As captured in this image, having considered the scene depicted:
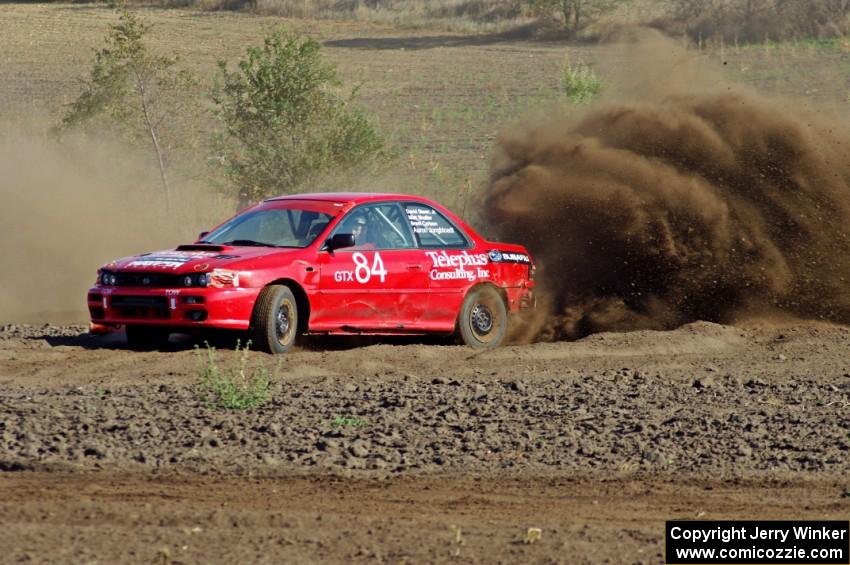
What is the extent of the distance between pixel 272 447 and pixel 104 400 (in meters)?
1.74

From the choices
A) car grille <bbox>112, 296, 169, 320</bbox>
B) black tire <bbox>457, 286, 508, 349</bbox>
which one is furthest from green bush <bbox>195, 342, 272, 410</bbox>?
black tire <bbox>457, 286, 508, 349</bbox>

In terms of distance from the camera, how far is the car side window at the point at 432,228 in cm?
1245

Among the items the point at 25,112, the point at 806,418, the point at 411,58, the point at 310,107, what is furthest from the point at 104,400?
the point at 411,58

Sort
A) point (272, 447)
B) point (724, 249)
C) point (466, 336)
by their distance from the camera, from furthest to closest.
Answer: point (724, 249)
point (466, 336)
point (272, 447)

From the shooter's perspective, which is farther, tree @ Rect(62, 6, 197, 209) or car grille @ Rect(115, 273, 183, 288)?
tree @ Rect(62, 6, 197, 209)

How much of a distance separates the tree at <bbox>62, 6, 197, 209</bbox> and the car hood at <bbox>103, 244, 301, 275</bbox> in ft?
37.6

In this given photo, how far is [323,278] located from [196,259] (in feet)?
3.64

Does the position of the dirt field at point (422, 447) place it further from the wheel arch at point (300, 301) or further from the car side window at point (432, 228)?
the car side window at point (432, 228)

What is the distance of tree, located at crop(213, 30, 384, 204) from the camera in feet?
71.3

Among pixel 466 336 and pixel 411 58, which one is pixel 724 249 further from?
pixel 411 58

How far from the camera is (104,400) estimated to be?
346 inches

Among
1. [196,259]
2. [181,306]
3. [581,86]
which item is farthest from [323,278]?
[581,86]

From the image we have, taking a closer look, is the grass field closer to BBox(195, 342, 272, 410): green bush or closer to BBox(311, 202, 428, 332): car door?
BBox(311, 202, 428, 332): car door

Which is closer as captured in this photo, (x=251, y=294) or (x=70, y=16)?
(x=251, y=294)
